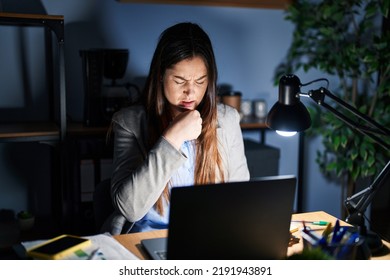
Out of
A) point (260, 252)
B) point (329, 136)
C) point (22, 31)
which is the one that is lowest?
point (329, 136)

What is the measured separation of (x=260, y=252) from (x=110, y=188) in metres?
0.70

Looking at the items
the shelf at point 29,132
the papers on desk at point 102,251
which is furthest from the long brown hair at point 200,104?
the shelf at point 29,132

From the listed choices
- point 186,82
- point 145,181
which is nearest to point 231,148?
point 186,82

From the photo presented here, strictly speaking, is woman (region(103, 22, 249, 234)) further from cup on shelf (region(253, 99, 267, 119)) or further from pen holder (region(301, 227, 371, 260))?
cup on shelf (region(253, 99, 267, 119))

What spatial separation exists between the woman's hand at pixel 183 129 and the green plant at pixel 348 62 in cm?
142

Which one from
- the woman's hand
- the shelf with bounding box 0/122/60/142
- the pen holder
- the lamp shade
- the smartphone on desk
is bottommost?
the shelf with bounding box 0/122/60/142

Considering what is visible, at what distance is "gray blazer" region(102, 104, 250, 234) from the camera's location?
57.1 inches

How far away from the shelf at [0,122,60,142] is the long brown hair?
0.73m

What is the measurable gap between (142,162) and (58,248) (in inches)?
20.5

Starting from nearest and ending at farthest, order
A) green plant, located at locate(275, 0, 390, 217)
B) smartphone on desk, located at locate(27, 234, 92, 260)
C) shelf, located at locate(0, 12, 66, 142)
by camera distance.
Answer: smartphone on desk, located at locate(27, 234, 92, 260)
shelf, located at locate(0, 12, 66, 142)
green plant, located at locate(275, 0, 390, 217)

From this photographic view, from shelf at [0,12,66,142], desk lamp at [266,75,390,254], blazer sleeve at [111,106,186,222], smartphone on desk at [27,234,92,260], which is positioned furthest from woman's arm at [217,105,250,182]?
shelf at [0,12,66,142]
